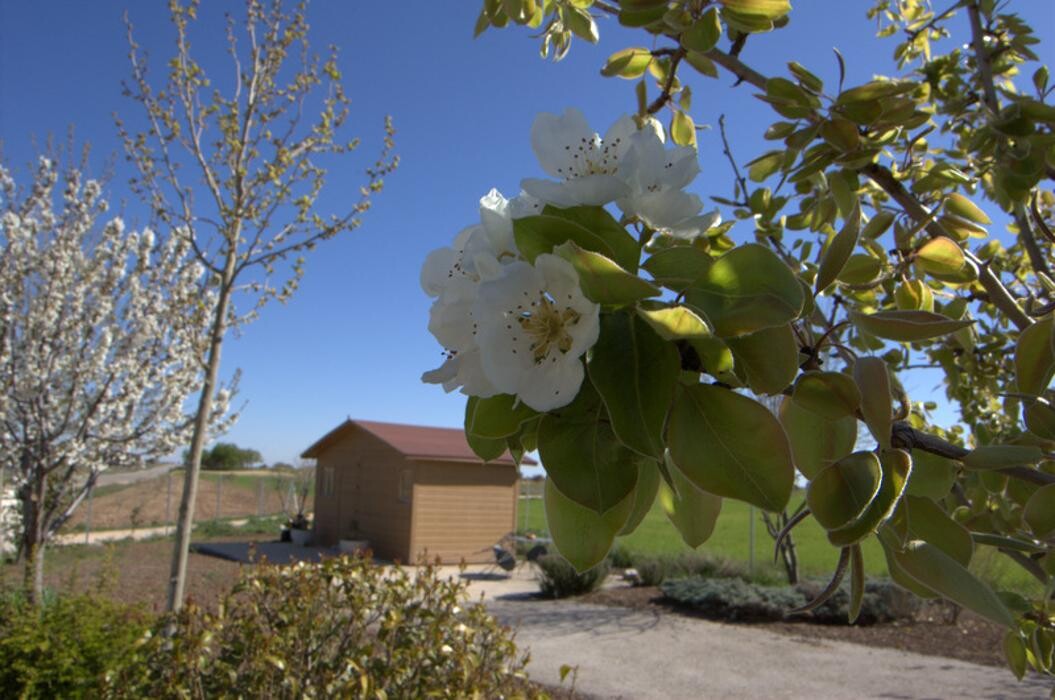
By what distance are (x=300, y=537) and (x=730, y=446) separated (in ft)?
70.2

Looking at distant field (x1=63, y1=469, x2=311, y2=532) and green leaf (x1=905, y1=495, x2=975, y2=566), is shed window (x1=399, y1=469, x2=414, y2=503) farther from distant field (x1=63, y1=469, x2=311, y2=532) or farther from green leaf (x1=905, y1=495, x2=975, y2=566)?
green leaf (x1=905, y1=495, x2=975, y2=566)

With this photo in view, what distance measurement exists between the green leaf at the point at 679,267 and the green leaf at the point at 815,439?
20cm

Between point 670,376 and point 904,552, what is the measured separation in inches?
13.5

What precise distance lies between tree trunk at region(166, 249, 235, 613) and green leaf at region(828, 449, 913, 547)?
16.3ft

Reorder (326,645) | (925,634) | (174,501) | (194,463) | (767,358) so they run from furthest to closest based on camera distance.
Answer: (174,501)
(925,634)
(194,463)
(326,645)
(767,358)

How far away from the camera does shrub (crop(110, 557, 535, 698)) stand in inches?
121

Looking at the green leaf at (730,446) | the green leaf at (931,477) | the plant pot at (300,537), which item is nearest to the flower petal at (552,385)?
the green leaf at (730,446)

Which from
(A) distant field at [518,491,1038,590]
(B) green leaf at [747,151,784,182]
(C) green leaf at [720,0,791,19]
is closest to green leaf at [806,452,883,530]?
(C) green leaf at [720,0,791,19]

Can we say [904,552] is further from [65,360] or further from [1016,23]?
[65,360]

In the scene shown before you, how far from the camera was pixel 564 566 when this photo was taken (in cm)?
1320

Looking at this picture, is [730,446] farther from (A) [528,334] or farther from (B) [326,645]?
(B) [326,645]

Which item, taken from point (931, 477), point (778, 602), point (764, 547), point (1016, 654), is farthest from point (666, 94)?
point (764, 547)

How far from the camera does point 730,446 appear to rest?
0.61 m

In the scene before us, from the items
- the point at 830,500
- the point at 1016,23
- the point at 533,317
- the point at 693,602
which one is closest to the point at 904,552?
the point at 830,500
